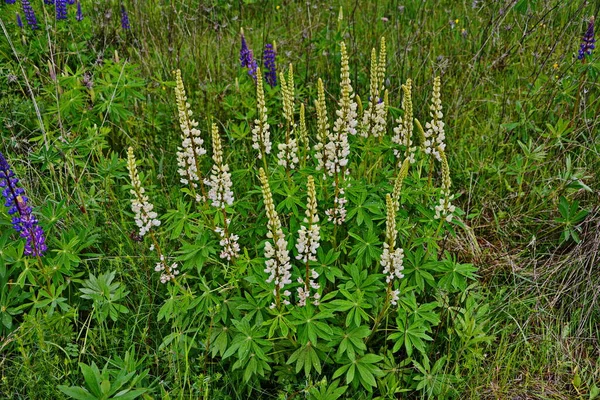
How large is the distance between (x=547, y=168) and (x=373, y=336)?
1834 millimetres

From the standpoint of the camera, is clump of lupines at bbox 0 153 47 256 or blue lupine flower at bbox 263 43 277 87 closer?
clump of lupines at bbox 0 153 47 256

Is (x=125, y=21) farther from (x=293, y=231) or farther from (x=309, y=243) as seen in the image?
(x=309, y=243)

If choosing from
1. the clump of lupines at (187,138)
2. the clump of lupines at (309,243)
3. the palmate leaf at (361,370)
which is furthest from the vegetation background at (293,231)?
the clump of lupines at (187,138)

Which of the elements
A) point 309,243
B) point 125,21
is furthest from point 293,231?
point 125,21

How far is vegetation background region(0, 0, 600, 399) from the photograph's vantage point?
2590mm

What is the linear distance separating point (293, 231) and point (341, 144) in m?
0.51

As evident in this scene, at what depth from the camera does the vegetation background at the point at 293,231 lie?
2.59m

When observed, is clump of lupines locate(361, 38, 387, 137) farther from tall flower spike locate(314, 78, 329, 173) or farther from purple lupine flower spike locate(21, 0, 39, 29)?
purple lupine flower spike locate(21, 0, 39, 29)

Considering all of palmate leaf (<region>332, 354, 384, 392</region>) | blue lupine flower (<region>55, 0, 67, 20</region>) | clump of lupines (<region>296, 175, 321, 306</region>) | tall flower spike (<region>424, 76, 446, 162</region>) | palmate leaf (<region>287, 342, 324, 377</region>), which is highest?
blue lupine flower (<region>55, 0, 67, 20</region>)

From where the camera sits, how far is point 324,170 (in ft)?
9.02

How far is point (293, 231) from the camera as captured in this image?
9.02 feet

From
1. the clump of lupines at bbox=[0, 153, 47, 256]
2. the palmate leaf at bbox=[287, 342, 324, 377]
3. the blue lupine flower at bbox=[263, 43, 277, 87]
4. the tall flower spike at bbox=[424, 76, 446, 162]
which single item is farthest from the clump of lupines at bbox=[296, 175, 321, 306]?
the blue lupine flower at bbox=[263, 43, 277, 87]

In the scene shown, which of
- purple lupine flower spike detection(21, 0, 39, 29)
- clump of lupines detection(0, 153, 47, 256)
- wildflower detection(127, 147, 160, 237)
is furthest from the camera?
purple lupine flower spike detection(21, 0, 39, 29)

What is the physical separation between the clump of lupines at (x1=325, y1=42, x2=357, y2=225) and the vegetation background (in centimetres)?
10
